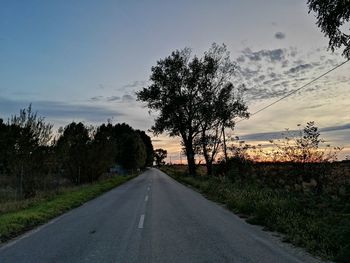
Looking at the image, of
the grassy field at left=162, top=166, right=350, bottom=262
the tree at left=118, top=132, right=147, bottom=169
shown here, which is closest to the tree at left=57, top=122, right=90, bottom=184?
the grassy field at left=162, top=166, right=350, bottom=262

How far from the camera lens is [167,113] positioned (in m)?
49.7

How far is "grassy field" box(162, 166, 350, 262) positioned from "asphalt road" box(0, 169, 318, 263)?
55 cm

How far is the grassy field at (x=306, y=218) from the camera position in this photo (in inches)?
350

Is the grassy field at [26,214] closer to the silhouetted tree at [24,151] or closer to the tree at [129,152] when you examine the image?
the silhouetted tree at [24,151]

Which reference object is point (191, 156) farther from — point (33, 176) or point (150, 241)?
point (150, 241)

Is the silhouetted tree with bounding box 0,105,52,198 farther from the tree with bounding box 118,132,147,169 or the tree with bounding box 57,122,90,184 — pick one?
the tree with bounding box 118,132,147,169

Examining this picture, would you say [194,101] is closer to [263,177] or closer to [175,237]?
[263,177]

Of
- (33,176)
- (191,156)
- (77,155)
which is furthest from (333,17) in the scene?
(191,156)

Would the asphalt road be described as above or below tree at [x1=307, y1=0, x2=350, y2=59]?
below

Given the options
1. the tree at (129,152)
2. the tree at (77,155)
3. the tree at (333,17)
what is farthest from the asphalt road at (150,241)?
the tree at (129,152)

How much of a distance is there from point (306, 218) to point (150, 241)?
482 cm

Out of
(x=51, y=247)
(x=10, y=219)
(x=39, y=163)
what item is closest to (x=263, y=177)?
(x=39, y=163)

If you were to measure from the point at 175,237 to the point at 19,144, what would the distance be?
16.3 m

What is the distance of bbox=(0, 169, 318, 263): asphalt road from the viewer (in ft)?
27.4
